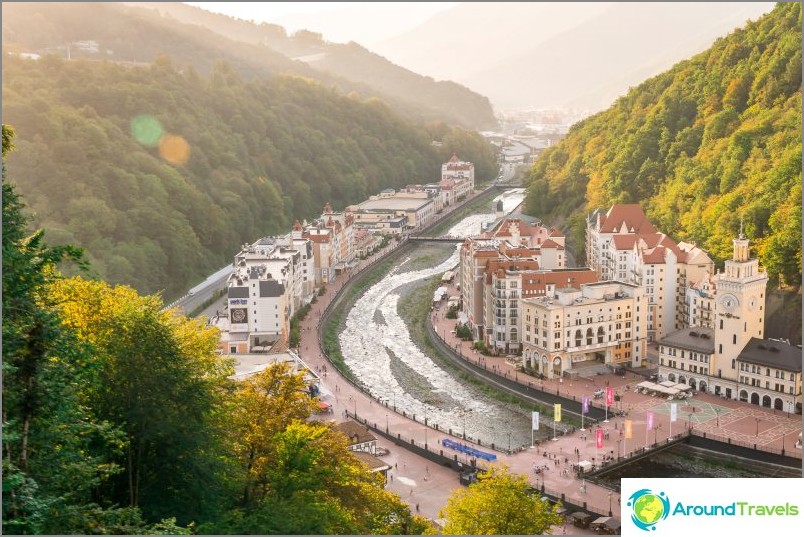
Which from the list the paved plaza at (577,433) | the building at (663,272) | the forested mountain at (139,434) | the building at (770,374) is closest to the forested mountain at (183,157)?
the paved plaza at (577,433)

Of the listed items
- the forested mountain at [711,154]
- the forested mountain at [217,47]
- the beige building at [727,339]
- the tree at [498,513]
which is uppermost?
the forested mountain at [217,47]


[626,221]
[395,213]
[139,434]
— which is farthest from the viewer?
[395,213]

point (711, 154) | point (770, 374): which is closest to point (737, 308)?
point (770, 374)

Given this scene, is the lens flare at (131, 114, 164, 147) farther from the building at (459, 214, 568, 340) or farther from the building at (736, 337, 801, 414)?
the building at (736, 337, 801, 414)

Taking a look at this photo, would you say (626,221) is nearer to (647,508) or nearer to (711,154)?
(711,154)

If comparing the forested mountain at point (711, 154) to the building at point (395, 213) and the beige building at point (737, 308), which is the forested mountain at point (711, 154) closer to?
the beige building at point (737, 308)

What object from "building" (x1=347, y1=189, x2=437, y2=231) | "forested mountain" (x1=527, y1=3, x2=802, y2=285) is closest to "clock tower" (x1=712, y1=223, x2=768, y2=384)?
"forested mountain" (x1=527, y1=3, x2=802, y2=285)

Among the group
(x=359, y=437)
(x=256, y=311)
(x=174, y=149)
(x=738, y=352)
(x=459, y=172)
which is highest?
(x=174, y=149)
